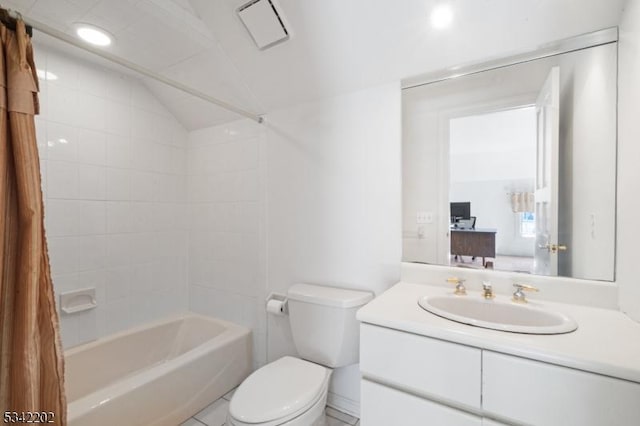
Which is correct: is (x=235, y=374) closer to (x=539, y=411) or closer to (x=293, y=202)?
(x=293, y=202)

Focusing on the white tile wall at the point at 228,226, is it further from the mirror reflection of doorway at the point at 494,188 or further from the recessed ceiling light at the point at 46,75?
the mirror reflection of doorway at the point at 494,188

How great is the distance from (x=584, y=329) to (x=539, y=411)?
1.08 feet

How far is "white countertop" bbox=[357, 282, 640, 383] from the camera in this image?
2.44ft

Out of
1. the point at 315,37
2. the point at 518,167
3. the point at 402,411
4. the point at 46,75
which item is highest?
the point at 315,37

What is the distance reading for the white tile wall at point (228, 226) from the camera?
2.03 meters

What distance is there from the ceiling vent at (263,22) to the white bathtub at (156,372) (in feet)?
5.91

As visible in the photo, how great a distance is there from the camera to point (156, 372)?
150 cm

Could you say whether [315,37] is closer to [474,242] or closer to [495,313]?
[474,242]

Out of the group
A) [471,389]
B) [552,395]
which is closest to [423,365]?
[471,389]

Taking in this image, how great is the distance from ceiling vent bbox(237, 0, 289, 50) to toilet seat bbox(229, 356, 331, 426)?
1667 millimetres

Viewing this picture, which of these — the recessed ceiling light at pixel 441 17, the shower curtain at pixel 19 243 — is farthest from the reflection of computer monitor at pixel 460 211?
the shower curtain at pixel 19 243

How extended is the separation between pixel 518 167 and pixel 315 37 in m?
1.16

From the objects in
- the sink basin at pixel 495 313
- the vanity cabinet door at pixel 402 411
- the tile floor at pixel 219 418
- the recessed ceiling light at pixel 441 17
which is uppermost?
the recessed ceiling light at pixel 441 17

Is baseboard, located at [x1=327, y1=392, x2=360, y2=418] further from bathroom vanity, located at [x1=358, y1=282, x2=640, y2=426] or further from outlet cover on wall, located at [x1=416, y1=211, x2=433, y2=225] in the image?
outlet cover on wall, located at [x1=416, y1=211, x2=433, y2=225]
